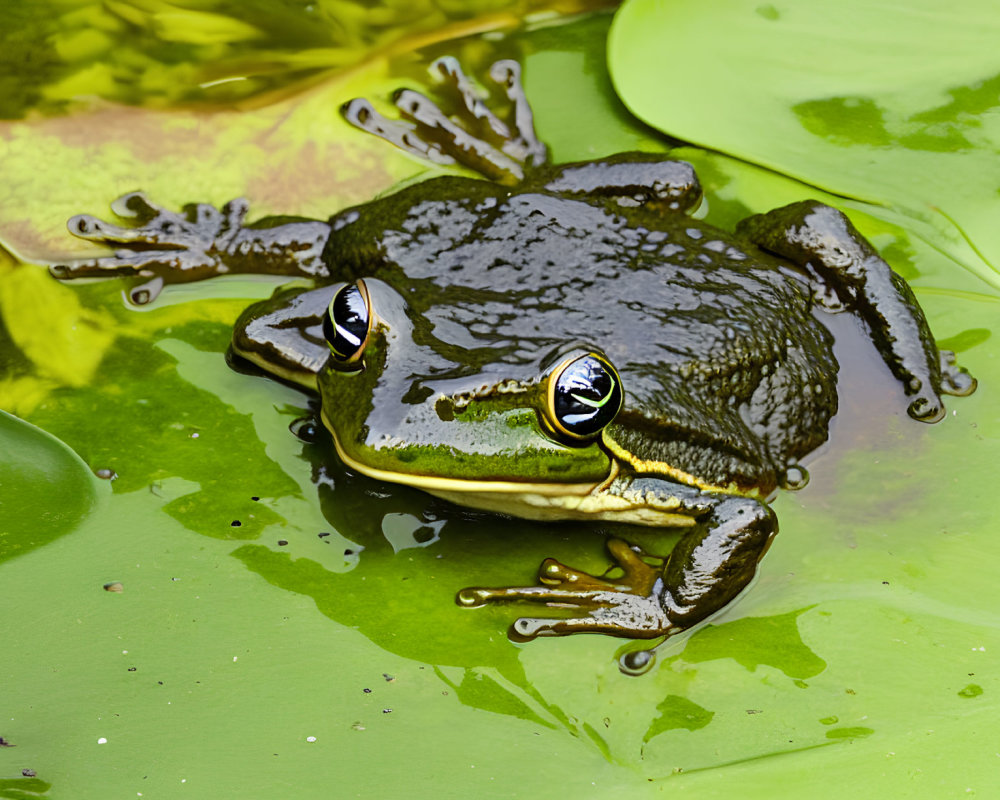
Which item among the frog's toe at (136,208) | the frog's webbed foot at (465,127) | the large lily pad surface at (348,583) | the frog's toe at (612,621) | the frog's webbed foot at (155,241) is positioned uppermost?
the frog's webbed foot at (465,127)

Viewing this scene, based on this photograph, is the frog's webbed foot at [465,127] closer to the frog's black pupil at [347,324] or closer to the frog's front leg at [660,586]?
the frog's black pupil at [347,324]

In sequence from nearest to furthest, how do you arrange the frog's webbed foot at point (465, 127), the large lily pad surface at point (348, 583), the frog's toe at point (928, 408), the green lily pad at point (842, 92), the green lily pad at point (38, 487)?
the large lily pad surface at point (348, 583)
the green lily pad at point (38, 487)
the frog's toe at point (928, 408)
the green lily pad at point (842, 92)
the frog's webbed foot at point (465, 127)

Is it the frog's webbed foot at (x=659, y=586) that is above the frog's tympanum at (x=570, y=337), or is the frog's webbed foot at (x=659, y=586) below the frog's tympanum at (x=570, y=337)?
below

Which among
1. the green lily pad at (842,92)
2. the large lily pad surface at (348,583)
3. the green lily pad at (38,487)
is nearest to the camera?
the large lily pad surface at (348,583)

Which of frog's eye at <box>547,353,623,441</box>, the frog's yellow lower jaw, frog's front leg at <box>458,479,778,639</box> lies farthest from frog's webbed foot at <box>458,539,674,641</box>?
frog's eye at <box>547,353,623,441</box>

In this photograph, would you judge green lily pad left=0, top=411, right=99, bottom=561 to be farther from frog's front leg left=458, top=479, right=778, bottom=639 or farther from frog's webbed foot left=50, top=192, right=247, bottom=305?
frog's front leg left=458, top=479, right=778, bottom=639

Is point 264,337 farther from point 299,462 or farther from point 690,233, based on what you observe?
point 690,233

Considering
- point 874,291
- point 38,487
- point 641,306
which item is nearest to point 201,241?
point 38,487

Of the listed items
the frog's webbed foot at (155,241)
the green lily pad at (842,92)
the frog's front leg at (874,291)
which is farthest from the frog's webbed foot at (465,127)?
the frog's front leg at (874,291)

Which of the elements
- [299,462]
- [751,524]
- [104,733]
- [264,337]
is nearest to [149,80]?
[264,337]
